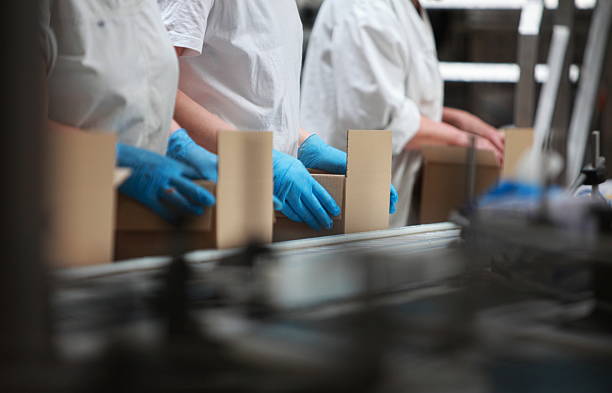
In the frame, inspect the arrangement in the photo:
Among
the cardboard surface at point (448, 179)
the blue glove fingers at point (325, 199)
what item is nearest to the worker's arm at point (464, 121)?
the cardboard surface at point (448, 179)

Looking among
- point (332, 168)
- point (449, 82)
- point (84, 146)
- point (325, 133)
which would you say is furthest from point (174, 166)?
point (449, 82)

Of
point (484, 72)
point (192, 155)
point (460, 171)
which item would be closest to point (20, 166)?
point (192, 155)

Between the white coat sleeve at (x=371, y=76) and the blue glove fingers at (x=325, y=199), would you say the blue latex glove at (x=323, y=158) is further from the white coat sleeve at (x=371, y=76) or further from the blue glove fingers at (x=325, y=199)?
the white coat sleeve at (x=371, y=76)

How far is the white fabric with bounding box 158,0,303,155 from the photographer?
150cm

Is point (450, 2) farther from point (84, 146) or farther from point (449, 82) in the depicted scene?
point (84, 146)

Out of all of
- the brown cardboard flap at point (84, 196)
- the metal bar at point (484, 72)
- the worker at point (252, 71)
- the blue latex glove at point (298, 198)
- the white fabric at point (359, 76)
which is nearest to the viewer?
the brown cardboard flap at point (84, 196)

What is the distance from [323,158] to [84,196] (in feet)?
2.79

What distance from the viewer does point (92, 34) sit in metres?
0.90

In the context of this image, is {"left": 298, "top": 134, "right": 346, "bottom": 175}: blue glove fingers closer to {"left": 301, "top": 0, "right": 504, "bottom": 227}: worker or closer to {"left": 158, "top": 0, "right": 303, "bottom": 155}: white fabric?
{"left": 158, "top": 0, "right": 303, "bottom": 155}: white fabric

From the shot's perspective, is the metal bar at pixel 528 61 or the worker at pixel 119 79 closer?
the worker at pixel 119 79

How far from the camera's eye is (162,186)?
0.70 meters

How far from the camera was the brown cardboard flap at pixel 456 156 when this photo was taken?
88 cm

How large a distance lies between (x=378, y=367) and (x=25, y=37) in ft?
1.19

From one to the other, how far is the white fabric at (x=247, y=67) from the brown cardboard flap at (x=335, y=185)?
233 millimetres
